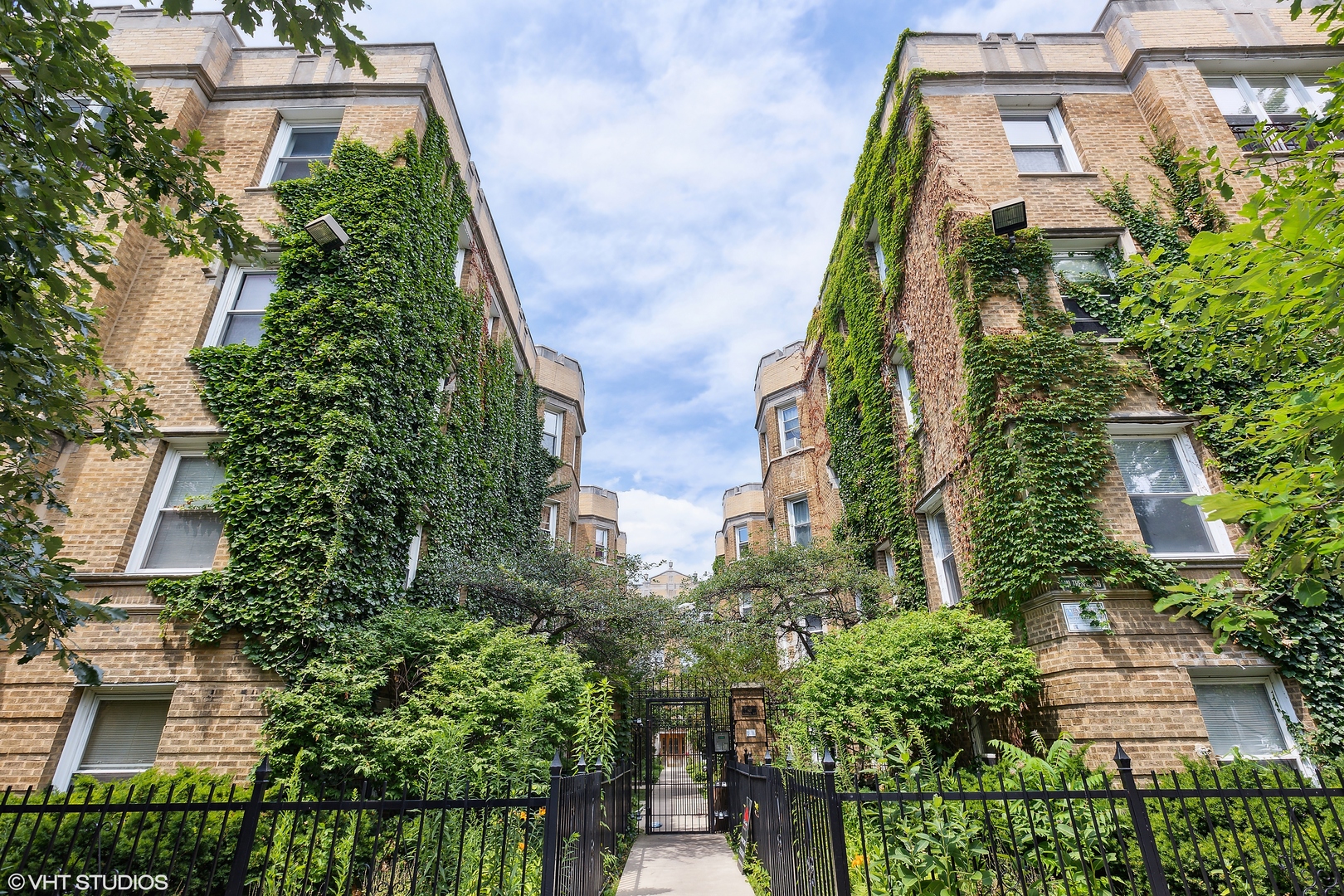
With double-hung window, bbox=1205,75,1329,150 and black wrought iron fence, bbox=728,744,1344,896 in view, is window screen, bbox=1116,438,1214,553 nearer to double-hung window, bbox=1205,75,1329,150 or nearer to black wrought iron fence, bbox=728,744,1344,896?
black wrought iron fence, bbox=728,744,1344,896

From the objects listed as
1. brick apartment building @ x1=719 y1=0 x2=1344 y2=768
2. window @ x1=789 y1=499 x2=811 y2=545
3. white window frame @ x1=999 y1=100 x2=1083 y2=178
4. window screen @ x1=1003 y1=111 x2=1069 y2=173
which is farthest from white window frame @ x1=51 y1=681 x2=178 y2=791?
window @ x1=789 y1=499 x2=811 y2=545

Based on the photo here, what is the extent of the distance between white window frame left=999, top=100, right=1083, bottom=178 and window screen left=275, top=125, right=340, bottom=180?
12.7m

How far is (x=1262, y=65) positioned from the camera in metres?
12.6

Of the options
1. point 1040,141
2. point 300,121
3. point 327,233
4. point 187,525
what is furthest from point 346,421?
point 1040,141

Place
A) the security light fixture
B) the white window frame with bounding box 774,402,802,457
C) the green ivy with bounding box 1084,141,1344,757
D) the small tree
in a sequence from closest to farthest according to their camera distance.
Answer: the green ivy with bounding box 1084,141,1344,757 → the small tree → the security light fixture → the white window frame with bounding box 774,402,802,457

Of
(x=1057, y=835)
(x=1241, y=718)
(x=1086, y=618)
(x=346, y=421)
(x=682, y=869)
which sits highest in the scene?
(x=346, y=421)

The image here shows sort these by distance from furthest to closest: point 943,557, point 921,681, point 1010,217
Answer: point 943,557 < point 1010,217 < point 921,681

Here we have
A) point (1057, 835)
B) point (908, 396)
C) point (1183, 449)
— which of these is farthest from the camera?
point (908, 396)

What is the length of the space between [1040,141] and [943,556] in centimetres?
825

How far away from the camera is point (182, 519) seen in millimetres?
9289

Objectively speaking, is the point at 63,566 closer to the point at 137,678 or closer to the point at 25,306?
the point at 25,306

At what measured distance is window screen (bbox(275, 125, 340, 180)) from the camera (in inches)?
471

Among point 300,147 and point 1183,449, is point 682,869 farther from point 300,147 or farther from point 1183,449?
point 300,147

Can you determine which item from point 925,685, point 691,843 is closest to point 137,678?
point 691,843
